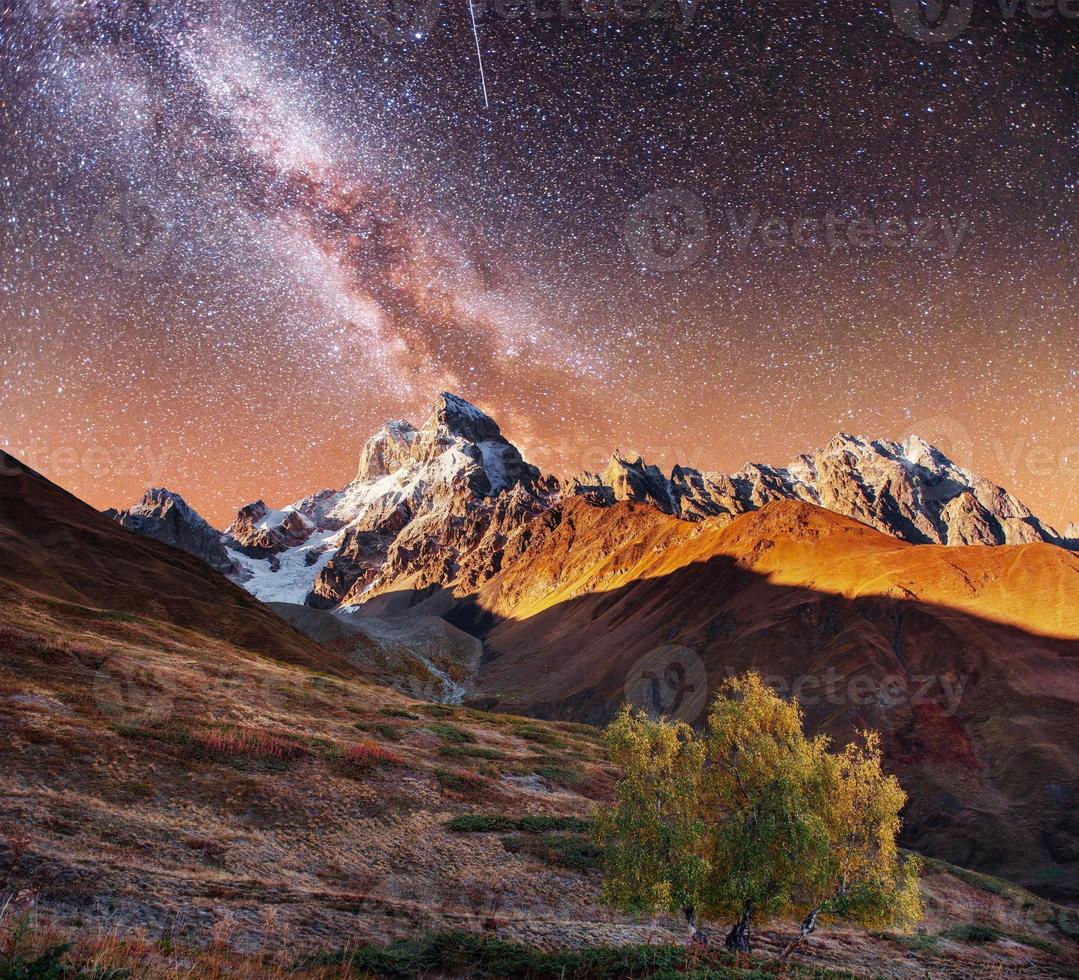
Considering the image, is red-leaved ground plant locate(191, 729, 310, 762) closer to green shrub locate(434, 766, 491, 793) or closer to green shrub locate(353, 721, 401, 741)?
green shrub locate(434, 766, 491, 793)

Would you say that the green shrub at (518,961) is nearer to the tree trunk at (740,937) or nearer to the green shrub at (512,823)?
the tree trunk at (740,937)

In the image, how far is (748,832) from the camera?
16047 millimetres

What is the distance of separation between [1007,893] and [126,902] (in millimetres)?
45191

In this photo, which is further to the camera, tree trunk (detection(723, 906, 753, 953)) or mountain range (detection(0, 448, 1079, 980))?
tree trunk (detection(723, 906, 753, 953))

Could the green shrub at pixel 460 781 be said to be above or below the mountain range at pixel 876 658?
below

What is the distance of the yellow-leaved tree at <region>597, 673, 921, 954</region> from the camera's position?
15.4m

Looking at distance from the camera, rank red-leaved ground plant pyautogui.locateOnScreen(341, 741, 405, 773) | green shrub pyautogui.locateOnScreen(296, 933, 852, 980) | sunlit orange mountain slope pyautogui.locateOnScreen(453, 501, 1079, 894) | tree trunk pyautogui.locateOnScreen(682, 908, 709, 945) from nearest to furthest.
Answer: green shrub pyautogui.locateOnScreen(296, 933, 852, 980) → tree trunk pyautogui.locateOnScreen(682, 908, 709, 945) → red-leaved ground plant pyautogui.locateOnScreen(341, 741, 405, 773) → sunlit orange mountain slope pyautogui.locateOnScreen(453, 501, 1079, 894)

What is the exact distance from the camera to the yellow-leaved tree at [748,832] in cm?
1535

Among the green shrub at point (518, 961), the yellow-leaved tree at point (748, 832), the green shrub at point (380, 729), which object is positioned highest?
the yellow-leaved tree at point (748, 832)

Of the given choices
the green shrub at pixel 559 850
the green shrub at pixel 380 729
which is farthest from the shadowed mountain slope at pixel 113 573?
the green shrub at pixel 559 850

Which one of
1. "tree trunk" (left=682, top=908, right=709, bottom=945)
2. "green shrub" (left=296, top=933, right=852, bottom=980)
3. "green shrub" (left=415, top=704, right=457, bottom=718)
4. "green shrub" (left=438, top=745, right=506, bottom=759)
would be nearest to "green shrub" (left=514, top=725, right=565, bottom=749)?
"green shrub" (left=415, top=704, right=457, bottom=718)

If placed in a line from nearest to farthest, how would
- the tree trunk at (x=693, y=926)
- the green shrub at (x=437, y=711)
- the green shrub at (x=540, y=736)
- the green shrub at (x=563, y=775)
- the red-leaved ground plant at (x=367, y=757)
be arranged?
1. the tree trunk at (x=693, y=926)
2. the red-leaved ground plant at (x=367, y=757)
3. the green shrub at (x=563, y=775)
4. the green shrub at (x=540, y=736)
5. the green shrub at (x=437, y=711)

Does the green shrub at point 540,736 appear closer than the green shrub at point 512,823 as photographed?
No

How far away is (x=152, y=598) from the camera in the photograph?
6303 cm
